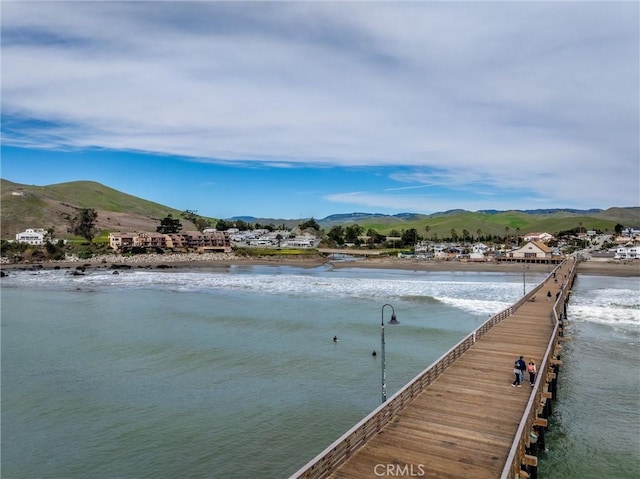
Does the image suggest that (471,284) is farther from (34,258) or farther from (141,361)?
(34,258)

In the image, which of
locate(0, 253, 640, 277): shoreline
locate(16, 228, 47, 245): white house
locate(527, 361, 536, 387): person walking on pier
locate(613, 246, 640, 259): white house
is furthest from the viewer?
locate(16, 228, 47, 245): white house

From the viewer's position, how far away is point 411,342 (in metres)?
32.0

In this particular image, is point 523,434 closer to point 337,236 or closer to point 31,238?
point 31,238

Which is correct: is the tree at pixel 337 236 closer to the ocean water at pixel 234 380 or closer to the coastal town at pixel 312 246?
the coastal town at pixel 312 246

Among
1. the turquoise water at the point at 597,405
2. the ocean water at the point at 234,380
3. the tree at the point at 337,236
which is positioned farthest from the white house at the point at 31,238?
the turquoise water at the point at 597,405

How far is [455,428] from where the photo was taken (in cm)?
1423

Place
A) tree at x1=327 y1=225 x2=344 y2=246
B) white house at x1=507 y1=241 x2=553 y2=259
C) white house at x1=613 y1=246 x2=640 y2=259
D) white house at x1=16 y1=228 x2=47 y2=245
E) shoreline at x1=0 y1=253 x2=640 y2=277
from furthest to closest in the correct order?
tree at x1=327 y1=225 x2=344 y2=246 < white house at x1=16 y1=228 x2=47 y2=245 < white house at x1=613 y1=246 x2=640 y2=259 < white house at x1=507 y1=241 x2=553 y2=259 < shoreline at x1=0 y1=253 x2=640 y2=277

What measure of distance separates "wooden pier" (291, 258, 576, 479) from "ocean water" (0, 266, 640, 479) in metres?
2.52

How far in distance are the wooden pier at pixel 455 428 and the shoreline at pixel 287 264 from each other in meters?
82.3

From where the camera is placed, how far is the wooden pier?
11.8 m

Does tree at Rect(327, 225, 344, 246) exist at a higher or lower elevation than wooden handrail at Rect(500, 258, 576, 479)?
higher

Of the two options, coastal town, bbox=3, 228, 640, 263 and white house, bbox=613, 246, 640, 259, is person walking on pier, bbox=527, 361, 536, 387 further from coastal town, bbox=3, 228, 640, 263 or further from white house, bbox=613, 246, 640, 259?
white house, bbox=613, 246, 640, 259

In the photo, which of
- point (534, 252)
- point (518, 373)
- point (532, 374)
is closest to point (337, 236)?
point (534, 252)

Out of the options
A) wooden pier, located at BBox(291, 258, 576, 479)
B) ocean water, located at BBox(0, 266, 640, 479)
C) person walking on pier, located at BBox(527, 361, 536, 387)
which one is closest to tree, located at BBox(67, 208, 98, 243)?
ocean water, located at BBox(0, 266, 640, 479)
